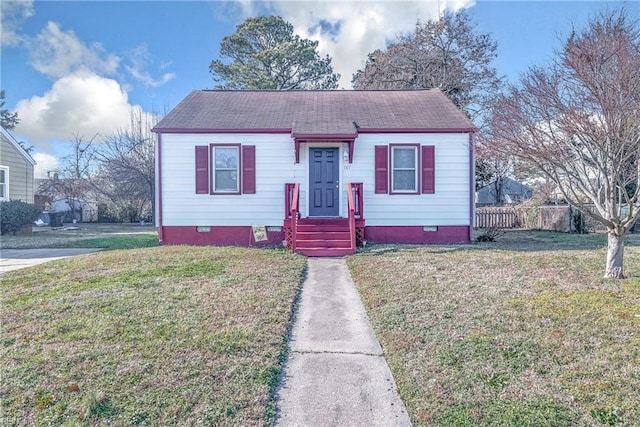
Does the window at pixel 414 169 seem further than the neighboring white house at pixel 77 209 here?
No

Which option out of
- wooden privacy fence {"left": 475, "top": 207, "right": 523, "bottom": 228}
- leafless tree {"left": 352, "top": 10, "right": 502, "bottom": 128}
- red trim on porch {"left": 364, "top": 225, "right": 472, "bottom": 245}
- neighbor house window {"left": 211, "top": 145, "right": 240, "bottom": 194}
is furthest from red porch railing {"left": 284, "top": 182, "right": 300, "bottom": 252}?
leafless tree {"left": 352, "top": 10, "right": 502, "bottom": 128}

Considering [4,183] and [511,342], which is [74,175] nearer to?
[4,183]

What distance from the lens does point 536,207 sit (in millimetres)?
16594

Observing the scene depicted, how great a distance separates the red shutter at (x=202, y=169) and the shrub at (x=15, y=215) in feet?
30.3

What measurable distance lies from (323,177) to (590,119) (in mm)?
6378

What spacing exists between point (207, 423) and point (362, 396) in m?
1.08

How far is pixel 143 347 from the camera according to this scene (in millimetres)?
3262

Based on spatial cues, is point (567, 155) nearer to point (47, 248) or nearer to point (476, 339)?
point (476, 339)

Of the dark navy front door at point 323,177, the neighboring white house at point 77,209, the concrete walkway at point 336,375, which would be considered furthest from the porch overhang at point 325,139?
the neighboring white house at point 77,209

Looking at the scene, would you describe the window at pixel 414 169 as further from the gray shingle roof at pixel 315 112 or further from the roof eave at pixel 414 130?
the gray shingle roof at pixel 315 112

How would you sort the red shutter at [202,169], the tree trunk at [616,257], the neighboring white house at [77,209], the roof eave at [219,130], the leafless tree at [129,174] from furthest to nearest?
the neighboring white house at [77,209] → the leafless tree at [129,174] → the red shutter at [202,169] → the roof eave at [219,130] → the tree trunk at [616,257]

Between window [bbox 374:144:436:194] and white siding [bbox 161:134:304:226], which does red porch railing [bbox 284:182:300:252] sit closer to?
white siding [bbox 161:134:304:226]

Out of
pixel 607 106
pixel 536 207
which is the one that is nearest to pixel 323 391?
pixel 607 106

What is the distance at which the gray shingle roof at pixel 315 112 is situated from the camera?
33.3ft
